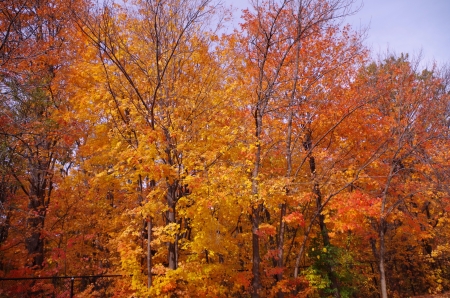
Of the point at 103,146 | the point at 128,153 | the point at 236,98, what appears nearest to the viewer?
the point at 128,153

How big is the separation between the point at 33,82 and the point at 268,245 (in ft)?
36.6

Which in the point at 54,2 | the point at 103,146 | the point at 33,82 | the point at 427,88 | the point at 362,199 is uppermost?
the point at 54,2

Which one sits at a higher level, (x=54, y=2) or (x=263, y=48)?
(x=54, y=2)

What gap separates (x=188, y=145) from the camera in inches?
328

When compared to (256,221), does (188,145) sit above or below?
above

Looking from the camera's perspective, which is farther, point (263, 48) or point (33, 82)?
point (263, 48)

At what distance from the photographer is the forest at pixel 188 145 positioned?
26.8 ft

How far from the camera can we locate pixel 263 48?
433 inches

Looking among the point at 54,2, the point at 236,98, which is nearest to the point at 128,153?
the point at 236,98

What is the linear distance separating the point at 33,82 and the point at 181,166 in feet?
14.5

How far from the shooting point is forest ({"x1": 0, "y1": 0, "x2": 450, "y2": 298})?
8.16 meters

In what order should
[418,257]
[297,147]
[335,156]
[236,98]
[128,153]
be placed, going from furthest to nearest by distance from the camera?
[418,257] → [297,147] → [335,156] → [236,98] → [128,153]

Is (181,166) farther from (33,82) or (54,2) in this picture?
(54,2)

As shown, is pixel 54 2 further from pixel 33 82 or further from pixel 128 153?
pixel 128 153
